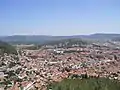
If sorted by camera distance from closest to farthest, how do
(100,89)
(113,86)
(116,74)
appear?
(100,89) < (113,86) < (116,74)

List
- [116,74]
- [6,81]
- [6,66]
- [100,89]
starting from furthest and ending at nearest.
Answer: [6,66] → [116,74] → [6,81] → [100,89]

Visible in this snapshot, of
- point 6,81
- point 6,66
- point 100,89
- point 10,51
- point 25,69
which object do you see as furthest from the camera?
point 10,51

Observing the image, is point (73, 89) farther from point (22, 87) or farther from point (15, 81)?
point (15, 81)

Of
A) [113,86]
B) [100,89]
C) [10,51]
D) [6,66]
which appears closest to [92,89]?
[100,89]

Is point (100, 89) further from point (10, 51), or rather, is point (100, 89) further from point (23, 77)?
point (10, 51)

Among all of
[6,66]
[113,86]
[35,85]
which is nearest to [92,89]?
[113,86]

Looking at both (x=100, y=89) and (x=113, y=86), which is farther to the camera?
(x=113, y=86)

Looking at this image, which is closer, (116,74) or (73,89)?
(73,89)

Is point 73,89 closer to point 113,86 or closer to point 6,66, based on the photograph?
point 113,86

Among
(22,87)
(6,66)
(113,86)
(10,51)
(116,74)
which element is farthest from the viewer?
(10,51)
